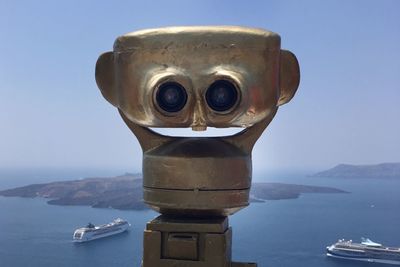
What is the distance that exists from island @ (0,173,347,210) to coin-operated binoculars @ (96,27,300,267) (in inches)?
1333

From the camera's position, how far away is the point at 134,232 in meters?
29.2

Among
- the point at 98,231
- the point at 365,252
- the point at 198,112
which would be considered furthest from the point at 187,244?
the point at 98,231

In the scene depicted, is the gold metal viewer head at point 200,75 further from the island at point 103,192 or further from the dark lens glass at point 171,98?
the island at point 103,192

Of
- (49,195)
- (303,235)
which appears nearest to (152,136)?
(303,235)

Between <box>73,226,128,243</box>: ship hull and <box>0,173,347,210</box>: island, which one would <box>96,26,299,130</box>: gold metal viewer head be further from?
<box>0,173,347,210</box>: island

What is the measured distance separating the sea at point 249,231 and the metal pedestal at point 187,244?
54.3 ft

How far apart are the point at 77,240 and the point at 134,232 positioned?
3627 millimetres

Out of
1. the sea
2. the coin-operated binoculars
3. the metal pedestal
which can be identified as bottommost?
the sea

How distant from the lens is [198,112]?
133 cm

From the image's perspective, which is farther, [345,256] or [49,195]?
[49,195]

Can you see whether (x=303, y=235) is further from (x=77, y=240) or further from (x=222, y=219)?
(x=222, y=219)

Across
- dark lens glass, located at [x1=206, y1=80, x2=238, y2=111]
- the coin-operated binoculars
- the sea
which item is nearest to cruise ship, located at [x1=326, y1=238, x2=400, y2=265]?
the sea

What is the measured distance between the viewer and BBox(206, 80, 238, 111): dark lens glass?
1.31 meters

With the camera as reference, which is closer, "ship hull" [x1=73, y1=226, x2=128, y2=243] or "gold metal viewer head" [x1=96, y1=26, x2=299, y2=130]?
"gold metal viewer head" [x1=96, y1=26, x2=299, y2=130]
